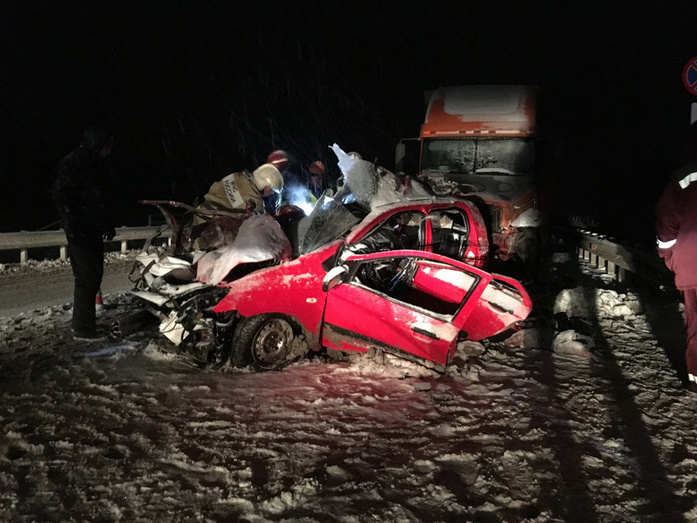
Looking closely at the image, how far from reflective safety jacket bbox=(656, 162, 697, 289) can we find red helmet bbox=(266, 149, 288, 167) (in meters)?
4.26

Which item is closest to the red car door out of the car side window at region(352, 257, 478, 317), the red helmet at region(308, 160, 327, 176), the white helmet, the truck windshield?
the car side window at region(352, 257, 478, 317)

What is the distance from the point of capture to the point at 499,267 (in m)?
7.99

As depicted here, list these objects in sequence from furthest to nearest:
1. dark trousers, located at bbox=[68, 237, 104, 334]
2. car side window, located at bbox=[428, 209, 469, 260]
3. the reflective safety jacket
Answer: car side window, located at bbox=[428, 209, 469, 260]
dark trousers, located at bbox=[68, 237, 104, 334]
the reflective safety jacket

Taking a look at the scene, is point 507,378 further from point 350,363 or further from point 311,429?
point 311,429

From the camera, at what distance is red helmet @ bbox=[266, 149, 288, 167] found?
672 centimetres

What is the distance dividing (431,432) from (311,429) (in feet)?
2.71

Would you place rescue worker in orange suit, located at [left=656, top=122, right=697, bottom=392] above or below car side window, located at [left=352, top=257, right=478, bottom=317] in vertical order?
above

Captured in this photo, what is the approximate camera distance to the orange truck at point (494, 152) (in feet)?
Result: 30.4

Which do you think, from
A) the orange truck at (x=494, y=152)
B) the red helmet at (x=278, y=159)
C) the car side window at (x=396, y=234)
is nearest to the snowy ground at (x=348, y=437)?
the car side window at (x=396, y=234)

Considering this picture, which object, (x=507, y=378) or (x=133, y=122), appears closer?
(x=507, y=378)

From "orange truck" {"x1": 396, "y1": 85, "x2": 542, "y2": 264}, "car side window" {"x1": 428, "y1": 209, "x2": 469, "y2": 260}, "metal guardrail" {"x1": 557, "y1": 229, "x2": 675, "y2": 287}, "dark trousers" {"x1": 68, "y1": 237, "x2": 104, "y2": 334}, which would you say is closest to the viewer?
"dark trousers" {"x1": 68, "y1": 237, "x2": 104, "y2": 334}

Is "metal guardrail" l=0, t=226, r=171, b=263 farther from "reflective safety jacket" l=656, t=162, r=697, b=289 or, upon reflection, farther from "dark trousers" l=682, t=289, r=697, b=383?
"dark trousers" l=682, t=289, r=697, b=383

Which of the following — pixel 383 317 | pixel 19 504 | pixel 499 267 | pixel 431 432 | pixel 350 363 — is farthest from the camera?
pixel 499 267

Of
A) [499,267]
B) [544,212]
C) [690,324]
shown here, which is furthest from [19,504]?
[544,212]
